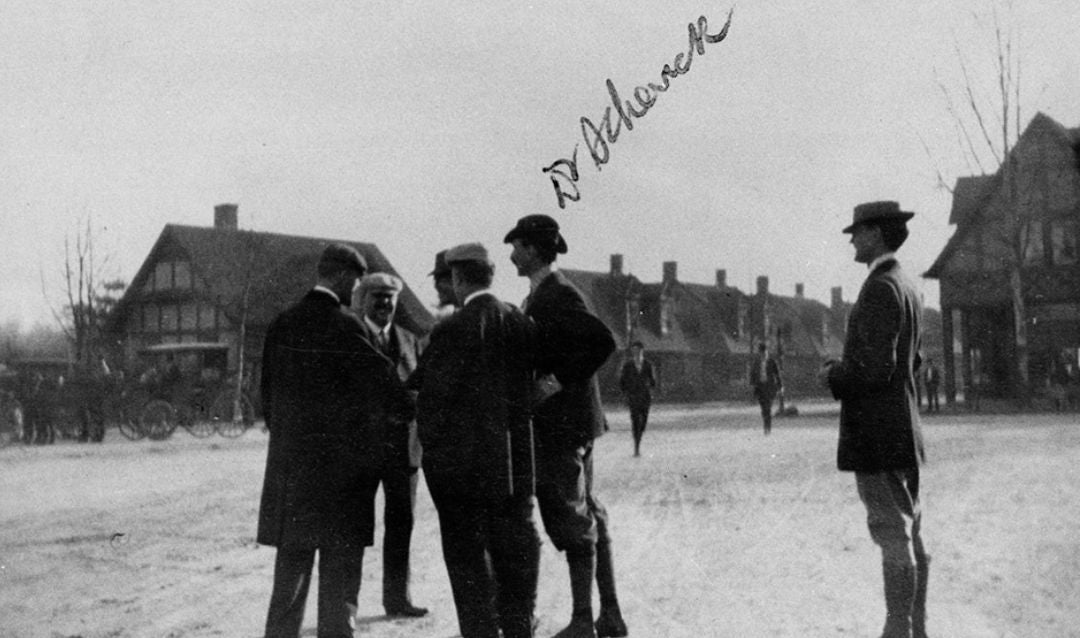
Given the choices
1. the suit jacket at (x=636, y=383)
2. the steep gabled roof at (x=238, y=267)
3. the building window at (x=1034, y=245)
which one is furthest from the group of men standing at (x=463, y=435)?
the steep gabled roof at (x=238, y=267)

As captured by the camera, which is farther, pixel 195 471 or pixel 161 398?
pixel 161 398

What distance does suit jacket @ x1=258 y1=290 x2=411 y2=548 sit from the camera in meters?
4.35

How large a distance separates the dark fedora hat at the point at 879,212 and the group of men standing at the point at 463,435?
4.09ft

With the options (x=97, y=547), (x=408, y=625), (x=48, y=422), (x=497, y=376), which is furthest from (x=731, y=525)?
(x=48, y=422)

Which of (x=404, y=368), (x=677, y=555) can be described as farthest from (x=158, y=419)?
(x=404, y=368)

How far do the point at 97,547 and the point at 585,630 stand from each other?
461 centimetres

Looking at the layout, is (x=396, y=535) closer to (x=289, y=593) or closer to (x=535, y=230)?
(x=289, y=593)

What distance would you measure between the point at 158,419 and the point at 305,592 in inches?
729

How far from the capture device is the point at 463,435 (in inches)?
160

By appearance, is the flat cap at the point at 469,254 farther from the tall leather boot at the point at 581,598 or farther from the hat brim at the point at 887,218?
the hat brim at the point at 887,218

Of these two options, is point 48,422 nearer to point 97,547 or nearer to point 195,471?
point 195,471

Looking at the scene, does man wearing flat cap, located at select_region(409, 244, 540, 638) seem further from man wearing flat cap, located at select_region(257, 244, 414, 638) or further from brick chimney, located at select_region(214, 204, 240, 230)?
brick chimney, located at select_region(214, 204, 240, 230)

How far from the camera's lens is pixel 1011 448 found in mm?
14156

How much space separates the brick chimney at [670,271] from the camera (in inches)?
2224
